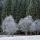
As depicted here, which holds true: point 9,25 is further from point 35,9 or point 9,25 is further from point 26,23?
point 35,9

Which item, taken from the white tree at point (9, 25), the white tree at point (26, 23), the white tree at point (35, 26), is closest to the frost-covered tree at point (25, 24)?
the white tree at point (26, 23)

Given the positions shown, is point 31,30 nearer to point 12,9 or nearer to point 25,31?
point 25,31

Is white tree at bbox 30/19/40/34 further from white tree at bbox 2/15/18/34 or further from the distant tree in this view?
white tree at bbox 2/15/18/34

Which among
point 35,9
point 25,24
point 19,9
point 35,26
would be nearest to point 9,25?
point 25,24

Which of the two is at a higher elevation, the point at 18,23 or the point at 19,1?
the point at 19,1

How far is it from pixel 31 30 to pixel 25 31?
0.73 feet

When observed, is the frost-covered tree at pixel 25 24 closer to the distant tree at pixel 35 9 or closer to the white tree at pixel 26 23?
the white tree at pixel 26 23

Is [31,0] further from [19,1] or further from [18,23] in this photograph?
[18,23]

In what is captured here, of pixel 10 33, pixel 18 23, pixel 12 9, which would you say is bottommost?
pixel 10 33

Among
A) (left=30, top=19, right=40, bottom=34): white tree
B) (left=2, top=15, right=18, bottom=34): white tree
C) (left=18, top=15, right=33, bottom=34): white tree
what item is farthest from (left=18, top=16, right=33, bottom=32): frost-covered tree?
(left=2, top=15, right=18, bottom=34): white tree

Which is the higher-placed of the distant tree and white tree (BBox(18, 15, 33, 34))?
the distant tree

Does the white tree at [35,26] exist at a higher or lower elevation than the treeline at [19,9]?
lower

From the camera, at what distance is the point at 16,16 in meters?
5.06

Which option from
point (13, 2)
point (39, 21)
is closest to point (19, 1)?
point (13, 2)
